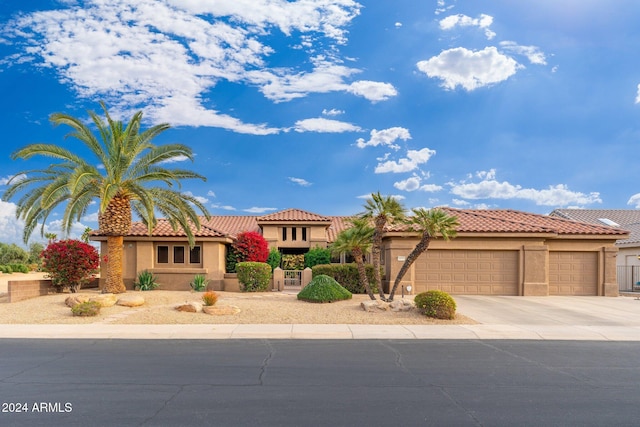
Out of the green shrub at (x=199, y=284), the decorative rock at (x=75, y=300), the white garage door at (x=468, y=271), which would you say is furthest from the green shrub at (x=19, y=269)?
the white garage door at (x=468, y=271)

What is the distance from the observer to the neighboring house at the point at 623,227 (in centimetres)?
3434

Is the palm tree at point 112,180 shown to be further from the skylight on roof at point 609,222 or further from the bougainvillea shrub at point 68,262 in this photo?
the skylight on roof at point 609,222

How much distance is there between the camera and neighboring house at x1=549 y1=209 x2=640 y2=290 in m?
34.3

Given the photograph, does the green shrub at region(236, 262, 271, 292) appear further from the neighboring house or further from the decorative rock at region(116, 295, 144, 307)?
the neighboring house

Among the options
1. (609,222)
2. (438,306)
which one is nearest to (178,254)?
(438,306)

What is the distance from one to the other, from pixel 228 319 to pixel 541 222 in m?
19.1

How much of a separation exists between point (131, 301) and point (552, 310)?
15.9 m

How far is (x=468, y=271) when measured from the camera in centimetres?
2594

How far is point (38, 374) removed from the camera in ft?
31.4

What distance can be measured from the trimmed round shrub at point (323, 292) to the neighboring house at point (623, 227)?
19.7 metres

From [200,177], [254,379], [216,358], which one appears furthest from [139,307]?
[254,379]

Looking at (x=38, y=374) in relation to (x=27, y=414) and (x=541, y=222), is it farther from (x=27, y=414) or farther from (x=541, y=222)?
(x=541, y=222)

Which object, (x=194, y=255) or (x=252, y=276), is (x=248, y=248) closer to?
(x=194, y=255)

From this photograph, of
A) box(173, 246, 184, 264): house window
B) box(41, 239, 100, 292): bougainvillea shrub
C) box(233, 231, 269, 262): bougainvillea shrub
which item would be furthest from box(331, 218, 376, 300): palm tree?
box(41, 239, 100, 292): bougainvillea shrub
